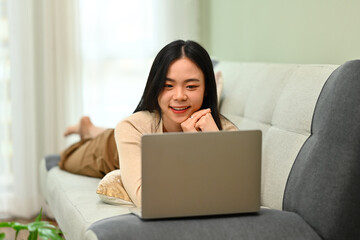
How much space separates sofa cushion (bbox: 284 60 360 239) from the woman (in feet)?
1.25

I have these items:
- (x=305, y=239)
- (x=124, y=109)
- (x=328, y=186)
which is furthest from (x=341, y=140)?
(x=124, y=109)

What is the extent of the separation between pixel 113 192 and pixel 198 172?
51cm

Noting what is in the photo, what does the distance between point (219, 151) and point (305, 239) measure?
13.7 inches

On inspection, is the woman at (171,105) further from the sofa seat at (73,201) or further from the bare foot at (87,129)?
the bare foot at (87,129)

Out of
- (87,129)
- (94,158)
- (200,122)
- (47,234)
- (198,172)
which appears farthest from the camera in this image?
(87,129)

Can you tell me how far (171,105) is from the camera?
6.64ft

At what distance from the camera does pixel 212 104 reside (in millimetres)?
2102

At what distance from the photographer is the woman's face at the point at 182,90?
6.54 ft

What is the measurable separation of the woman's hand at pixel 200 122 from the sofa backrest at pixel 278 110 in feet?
0.83

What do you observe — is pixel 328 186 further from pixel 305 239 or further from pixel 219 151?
pixel 219 151

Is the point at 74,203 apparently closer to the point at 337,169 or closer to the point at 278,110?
the point at 278,110

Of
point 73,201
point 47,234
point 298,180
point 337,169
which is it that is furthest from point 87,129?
point 47,234

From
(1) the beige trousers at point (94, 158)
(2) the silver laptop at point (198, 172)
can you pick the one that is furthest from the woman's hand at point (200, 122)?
(1) the beige trousers at point (94, 158)

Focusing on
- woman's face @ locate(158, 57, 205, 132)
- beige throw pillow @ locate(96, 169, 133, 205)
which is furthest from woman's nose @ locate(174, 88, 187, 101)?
beige throw pillow @ locate(96, 169, 133, 205)
